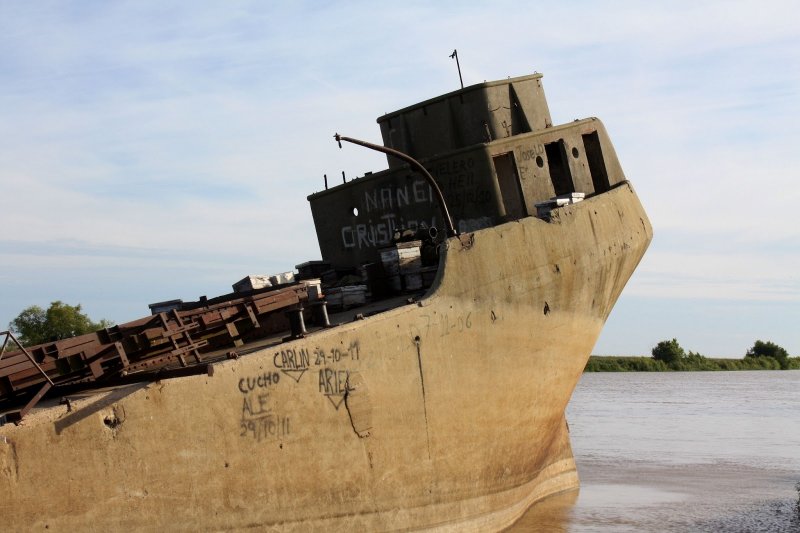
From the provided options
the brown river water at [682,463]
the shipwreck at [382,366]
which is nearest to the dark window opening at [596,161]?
the shipwreck at [382,366]

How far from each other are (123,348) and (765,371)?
4162cm

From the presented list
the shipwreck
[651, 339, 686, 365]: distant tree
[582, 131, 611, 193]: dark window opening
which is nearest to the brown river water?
the shipwreck

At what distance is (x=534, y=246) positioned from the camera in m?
13.0

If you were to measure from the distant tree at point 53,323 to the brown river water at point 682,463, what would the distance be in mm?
14476

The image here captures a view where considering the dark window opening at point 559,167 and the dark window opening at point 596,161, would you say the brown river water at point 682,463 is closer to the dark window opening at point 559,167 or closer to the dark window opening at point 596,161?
the dark window opening at point 559,167

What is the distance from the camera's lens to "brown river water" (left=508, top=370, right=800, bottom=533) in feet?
44.1

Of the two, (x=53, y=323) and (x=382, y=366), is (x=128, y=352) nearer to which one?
(x=382, y=366)

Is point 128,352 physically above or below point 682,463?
above

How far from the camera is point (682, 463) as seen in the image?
18344 mm

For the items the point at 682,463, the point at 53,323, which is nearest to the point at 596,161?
the point at 682,463

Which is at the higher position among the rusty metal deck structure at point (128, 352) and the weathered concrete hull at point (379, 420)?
the rusty metal deck structure at point (128, 352)

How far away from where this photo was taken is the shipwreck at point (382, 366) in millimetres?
8445

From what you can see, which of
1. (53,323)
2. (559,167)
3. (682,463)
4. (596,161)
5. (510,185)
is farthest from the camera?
(53,323)

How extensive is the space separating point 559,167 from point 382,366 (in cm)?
624
